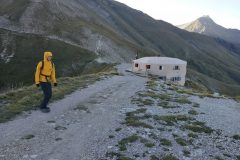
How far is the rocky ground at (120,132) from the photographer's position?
51.4 feet

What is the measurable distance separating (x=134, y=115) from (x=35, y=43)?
319 feet

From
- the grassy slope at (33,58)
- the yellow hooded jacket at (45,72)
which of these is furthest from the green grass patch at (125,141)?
the grassy slope at (33,58)

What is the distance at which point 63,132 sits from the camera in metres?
17.9

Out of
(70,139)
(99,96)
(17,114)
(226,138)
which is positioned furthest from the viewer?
(99,96)

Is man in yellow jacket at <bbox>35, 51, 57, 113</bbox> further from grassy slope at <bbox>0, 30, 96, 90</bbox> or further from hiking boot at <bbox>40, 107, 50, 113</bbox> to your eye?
grassy slope at <bbox>0, 30, 96, 90</bbox>

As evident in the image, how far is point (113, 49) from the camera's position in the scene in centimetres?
13212

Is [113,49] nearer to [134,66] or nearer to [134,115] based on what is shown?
[134,66]

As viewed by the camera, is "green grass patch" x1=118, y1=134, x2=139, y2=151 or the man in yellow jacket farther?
the man in yellow jacket

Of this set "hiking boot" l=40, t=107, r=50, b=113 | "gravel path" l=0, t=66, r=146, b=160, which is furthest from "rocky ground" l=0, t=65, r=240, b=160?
"hiking boot" l=40, t=107, r=50, b=113

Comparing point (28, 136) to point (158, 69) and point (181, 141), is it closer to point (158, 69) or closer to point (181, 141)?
point (181, 141)

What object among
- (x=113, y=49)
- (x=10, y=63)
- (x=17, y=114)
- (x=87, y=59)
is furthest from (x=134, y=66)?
(x=17, y=114)

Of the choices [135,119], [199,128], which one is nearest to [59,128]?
[135,119]

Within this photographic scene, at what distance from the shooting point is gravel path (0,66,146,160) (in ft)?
49.9

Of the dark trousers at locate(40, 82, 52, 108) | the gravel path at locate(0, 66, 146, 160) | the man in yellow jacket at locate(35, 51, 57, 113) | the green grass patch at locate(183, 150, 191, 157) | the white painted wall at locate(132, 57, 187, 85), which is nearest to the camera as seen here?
the gravel path at locate(0, 66, 146, 160)
